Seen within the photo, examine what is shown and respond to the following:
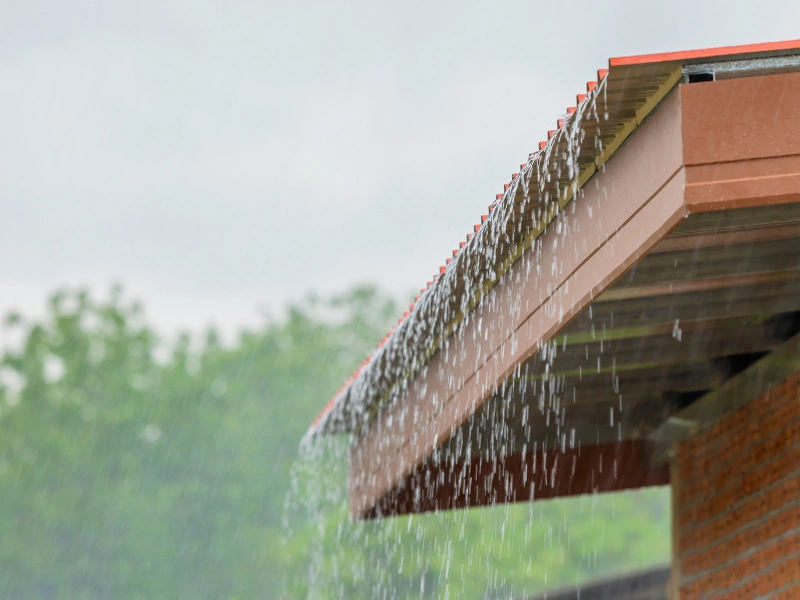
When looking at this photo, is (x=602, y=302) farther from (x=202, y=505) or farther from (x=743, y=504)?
(x=202, y=505)

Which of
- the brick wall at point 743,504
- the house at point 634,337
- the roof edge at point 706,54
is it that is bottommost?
the brick wall at point 743,504

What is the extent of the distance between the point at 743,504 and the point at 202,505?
2603 centimetres

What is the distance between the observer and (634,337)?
4.59 m

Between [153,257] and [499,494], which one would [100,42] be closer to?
[153,257]

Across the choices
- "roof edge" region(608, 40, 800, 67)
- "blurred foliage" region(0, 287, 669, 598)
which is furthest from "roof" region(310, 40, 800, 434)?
"blurred foliage" region(0, 287, 669, 598)

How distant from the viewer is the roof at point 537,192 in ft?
9.76

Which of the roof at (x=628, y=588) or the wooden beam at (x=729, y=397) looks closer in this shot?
the wooden beam at (x=729, y=397)

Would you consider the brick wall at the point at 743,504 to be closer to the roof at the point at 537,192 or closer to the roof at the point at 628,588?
the roof at the point at 537,192

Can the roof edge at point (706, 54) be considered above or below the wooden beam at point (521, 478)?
above

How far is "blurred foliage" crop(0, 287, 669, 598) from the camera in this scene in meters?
27.1

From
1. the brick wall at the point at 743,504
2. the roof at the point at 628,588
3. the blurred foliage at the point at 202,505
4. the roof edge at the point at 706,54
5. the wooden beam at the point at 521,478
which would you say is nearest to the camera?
the roof edge at the point at 706,54

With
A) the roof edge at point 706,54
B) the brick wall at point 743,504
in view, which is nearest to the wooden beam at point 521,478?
the brick wall at point 743,504

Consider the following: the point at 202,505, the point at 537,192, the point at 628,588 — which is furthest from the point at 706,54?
the point at 202,505

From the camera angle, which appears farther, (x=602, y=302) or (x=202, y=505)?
(x=202, y=505)
